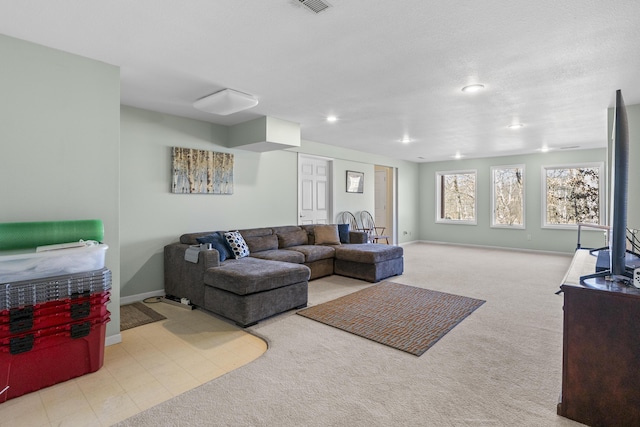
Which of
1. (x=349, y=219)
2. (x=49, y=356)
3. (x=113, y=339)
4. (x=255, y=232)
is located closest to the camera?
(x=49, y=356)

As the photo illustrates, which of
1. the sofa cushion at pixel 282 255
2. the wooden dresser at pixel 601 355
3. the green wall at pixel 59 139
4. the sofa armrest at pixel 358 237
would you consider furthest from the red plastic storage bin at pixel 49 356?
the sofa armrest at pixel 358 237

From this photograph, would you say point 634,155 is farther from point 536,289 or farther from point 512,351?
point 512,351

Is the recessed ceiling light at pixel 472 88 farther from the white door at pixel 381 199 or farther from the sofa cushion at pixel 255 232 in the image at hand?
the white door at pixel 381 199

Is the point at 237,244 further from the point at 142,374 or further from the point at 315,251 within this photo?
the point at 142,374

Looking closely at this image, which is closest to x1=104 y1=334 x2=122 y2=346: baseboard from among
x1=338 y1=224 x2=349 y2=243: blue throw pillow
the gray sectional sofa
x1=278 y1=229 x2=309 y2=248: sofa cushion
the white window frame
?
the gray sectional sofa

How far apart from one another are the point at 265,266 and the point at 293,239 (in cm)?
179

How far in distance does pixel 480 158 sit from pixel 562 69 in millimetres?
5903

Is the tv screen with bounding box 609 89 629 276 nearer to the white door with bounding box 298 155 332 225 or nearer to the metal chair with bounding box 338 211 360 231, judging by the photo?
the white door with bounding box 298 155 332 225

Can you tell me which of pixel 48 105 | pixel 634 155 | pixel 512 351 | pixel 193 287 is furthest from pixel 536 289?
pixel 48 105

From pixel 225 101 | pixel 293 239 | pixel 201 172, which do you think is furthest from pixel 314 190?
pixel 225 101

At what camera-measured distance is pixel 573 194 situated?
24.1 feet

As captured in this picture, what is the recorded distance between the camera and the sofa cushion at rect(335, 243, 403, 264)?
4879 mm

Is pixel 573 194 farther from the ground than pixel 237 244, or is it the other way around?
pixel 573 194

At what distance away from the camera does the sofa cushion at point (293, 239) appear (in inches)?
206
